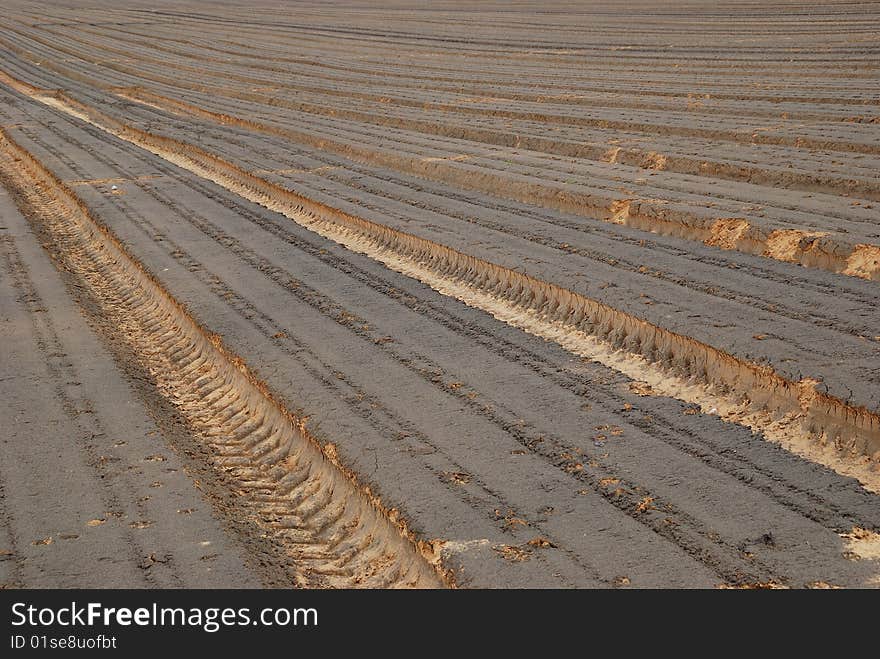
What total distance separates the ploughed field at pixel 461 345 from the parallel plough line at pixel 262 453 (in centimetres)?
2

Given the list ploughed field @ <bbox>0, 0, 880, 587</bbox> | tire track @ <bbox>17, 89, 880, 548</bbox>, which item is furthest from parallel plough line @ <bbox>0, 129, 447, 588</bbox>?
tire track @ <bbox>17, 89, 880, 548</bbox>

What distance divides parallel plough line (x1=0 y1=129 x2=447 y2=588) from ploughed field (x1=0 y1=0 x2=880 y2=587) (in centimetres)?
2

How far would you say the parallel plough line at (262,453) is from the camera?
4680 mm

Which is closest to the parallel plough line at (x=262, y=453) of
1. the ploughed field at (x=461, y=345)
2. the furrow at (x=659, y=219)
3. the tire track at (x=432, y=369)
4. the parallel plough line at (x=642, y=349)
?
the ploughed field at (x=461, y=345)

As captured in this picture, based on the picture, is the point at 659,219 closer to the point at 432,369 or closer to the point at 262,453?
the point at 432,369

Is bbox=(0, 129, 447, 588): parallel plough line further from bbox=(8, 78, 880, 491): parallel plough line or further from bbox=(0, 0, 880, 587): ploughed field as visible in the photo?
bbox=(8, 78, 880, 491): parallel plough line

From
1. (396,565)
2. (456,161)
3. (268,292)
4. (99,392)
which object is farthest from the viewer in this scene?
(456,161)

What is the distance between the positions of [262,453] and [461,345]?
163cm

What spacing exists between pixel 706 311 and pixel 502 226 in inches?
120

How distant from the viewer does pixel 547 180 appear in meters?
11.1

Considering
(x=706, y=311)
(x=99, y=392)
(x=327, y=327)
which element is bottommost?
(x=99, y=392)
